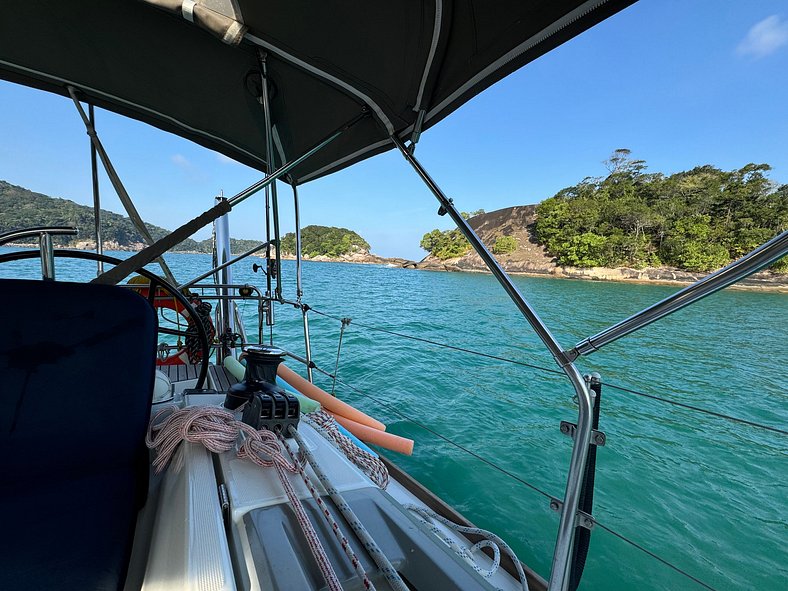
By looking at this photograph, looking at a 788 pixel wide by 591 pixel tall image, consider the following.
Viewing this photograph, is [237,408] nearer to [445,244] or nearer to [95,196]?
[95,196]

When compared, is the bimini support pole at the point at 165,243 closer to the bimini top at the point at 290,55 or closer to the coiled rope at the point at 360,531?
the bimini top at the point at 290,55

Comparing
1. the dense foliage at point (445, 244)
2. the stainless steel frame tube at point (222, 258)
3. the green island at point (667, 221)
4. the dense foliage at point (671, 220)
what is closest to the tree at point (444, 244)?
the dense foliage at point (445, 244)

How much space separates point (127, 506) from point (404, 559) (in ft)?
2.06

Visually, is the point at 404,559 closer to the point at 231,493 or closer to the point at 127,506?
the point at 231,493

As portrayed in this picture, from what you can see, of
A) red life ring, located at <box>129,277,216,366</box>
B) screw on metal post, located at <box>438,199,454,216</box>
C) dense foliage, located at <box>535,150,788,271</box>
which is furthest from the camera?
dense foliage, located at <box>535,150,788,271</box>

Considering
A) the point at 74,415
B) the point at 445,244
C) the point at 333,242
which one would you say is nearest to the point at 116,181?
the point at 74,415

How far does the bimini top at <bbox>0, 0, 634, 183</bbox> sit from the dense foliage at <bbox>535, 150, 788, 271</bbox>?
3373cm

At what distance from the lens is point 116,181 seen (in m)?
2.04

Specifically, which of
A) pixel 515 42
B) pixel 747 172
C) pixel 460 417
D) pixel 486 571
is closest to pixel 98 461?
pixel 486 571

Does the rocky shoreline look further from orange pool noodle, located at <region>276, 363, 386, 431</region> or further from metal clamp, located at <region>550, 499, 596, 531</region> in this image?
metal clamp, located at <region>550, 499, 596, 531</region>

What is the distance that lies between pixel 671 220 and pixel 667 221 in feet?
1.26

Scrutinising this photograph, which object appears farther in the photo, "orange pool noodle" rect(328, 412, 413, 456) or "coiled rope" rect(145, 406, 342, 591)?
"orange pool noodle" rect(328, 412, 413, 456)

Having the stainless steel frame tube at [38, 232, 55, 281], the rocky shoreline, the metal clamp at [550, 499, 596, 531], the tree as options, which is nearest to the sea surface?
the metal clamp at [550, 499, 596, 531]

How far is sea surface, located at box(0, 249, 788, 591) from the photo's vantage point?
2.52m
